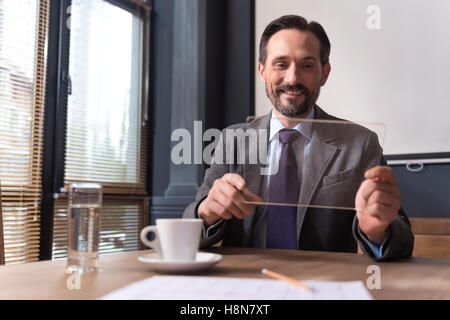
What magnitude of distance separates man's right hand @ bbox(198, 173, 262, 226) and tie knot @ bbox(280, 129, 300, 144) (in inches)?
5.7

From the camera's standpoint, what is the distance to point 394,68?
7.59 ft

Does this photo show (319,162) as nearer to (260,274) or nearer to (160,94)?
(260,274)

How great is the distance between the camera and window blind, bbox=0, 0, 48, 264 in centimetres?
201

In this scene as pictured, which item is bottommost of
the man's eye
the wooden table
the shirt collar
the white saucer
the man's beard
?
the wooden table

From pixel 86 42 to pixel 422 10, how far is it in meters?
1.87

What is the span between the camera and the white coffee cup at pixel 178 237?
0.75 meters

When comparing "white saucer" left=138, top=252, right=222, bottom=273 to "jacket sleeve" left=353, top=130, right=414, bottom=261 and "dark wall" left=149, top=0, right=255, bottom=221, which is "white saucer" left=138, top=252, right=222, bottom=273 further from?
"dark wall" left=149, top=0, right=255, bottom=221

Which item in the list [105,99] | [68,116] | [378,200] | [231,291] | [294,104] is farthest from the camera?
[105,99]

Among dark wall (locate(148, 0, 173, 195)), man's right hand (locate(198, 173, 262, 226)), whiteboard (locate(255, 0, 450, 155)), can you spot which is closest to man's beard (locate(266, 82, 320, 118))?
man's right hand (locate(198, 173, 262, 226))

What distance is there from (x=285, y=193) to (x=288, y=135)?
5.6 inches

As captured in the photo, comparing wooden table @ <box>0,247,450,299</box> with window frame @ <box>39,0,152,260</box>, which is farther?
window frame @ <box>39,0,152,260</box>
